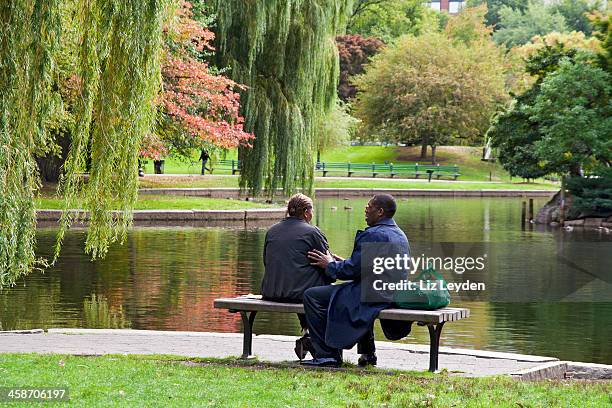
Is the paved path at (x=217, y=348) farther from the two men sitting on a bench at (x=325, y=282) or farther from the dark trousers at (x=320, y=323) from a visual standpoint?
the two men sitting on a bench at (x=325, y=282)

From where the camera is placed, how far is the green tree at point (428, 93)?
8256 centimetres

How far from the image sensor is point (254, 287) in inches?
806

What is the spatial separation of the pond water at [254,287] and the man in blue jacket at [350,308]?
398 centimetres

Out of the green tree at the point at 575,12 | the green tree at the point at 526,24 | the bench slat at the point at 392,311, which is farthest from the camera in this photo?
the green tree at the point at 575,12

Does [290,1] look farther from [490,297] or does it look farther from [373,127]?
[373,127]

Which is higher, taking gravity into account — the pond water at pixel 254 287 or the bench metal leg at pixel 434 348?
the bench metal leg at pixel 434 348

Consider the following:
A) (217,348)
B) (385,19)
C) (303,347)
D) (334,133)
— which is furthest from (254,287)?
(385,19)

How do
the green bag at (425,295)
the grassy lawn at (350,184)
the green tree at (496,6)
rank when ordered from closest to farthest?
the green bag at (425,295), the grassy lawn at (350,184), the green tree at (496,6)

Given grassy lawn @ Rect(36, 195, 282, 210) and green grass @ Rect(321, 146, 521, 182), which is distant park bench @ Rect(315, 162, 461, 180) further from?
grassy lawn @ Rect(36, 195, 282, 210)

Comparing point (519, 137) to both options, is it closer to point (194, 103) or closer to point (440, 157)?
point (194, 103)

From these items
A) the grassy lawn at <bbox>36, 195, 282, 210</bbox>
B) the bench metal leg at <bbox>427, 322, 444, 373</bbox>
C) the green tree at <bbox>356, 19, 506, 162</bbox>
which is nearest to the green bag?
the bench metal leg at <bbox>427, 322, 444, 373</bbox>

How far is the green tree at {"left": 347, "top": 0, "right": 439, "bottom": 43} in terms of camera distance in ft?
350

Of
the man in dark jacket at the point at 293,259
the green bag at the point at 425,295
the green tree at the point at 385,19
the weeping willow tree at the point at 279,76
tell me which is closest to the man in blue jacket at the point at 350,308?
the green bag at the point at 425,295

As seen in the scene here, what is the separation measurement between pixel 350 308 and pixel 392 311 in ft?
1.28
